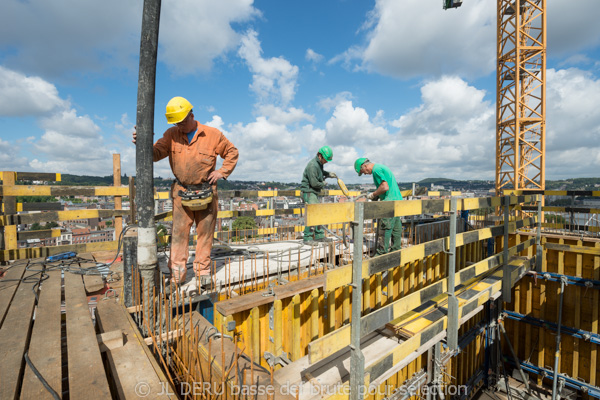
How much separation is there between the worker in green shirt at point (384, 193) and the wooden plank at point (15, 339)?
467cm

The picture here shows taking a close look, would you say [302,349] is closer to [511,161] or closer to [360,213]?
[360,213]

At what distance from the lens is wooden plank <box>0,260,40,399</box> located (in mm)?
1842

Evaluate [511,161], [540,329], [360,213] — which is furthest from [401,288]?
[511,161]

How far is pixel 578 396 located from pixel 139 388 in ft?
31.1

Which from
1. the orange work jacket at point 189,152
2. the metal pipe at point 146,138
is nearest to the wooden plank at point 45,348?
the metal pipe at point 146,138

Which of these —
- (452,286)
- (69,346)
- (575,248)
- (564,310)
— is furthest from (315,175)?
(564,310)

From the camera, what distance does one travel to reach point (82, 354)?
7.24ft

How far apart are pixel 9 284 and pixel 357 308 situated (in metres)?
4.44

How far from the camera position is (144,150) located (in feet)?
10.6

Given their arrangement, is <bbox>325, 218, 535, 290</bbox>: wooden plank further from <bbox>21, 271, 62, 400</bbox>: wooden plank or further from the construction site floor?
<bbox>21, 271, 62, 400</bbox>: wooden plank

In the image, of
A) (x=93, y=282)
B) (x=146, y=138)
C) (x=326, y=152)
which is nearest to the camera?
(x=146, y=138)

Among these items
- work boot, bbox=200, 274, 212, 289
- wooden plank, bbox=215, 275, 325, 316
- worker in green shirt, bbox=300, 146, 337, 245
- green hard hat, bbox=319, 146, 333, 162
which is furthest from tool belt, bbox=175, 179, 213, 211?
green hard hat, bbox=319, 146, 333, 162

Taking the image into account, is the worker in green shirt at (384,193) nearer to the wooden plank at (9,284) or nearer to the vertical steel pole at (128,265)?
the vertical steel pole at (128,265)

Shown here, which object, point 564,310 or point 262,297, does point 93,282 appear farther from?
point 564,310
